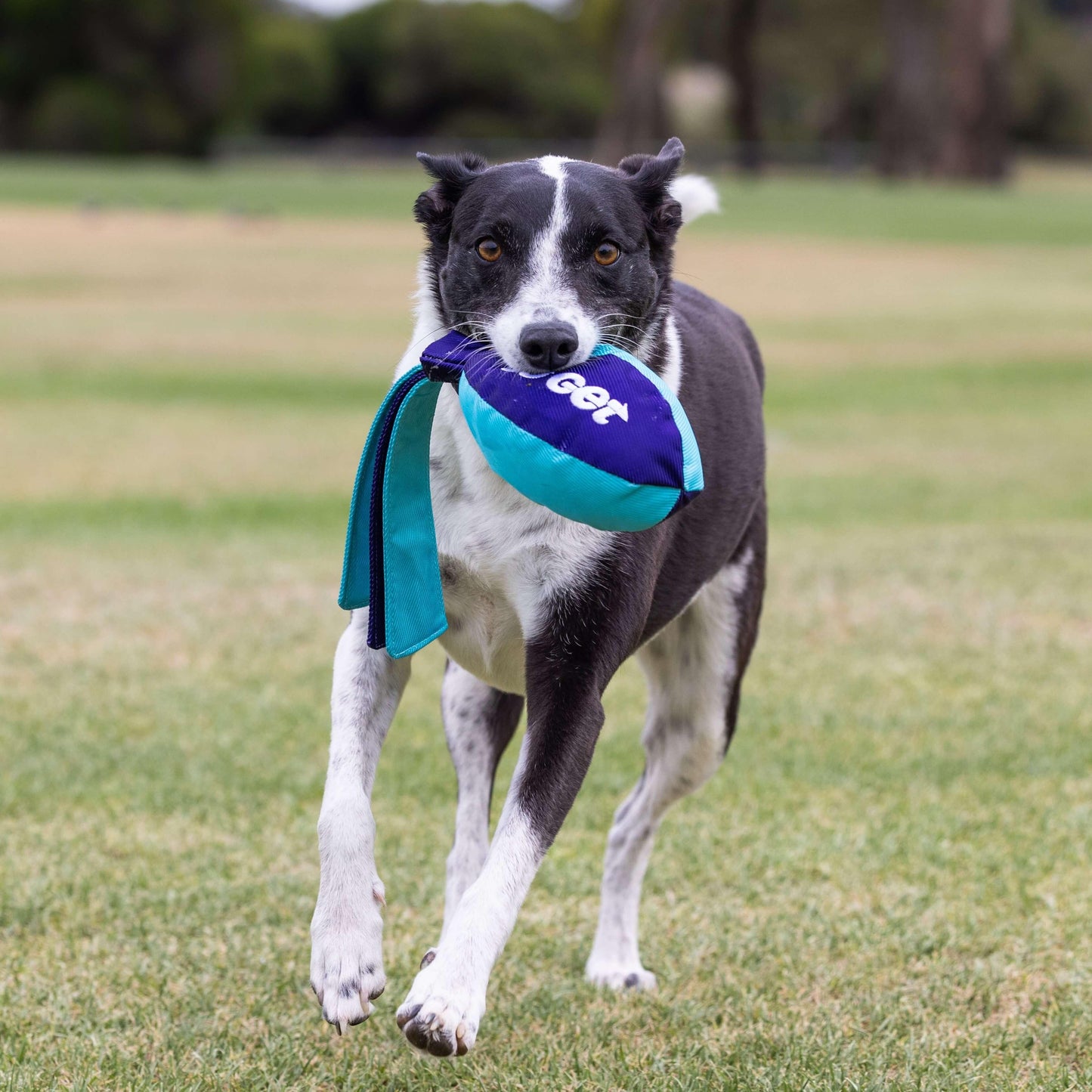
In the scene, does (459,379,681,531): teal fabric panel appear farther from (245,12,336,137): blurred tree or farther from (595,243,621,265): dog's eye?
(245,12,336,137): blurred tree

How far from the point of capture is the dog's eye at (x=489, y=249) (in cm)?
356

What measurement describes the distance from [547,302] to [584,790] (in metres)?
2.76

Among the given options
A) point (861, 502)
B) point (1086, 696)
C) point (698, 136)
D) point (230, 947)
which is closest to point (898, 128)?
point (698, 136)

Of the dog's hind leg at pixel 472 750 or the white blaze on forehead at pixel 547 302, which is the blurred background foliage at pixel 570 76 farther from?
the white blaze on forehead at pixel 547 302

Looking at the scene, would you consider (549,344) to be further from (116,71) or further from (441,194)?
(116,71)

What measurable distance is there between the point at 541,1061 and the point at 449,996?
2.69 ft

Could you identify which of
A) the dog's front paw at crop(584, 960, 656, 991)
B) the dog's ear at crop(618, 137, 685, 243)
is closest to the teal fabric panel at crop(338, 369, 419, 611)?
the dog's ear at crop(618, 137, 685, 243)

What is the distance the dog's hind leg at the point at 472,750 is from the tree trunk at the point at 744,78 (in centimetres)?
5429

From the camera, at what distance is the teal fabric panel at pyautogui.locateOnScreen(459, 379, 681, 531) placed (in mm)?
3285

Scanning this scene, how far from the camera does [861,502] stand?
11.7 meters

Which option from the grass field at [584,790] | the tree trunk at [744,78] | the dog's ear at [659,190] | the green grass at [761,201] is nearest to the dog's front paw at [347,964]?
the grass field at [584,790]

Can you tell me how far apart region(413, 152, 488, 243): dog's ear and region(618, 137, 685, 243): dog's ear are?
370mm

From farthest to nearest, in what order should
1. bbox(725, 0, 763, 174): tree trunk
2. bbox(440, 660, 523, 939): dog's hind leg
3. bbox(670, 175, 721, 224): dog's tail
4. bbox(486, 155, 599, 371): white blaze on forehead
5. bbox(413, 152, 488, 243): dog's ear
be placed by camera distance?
bbox(725, 0, 763, 174): tree trunk, bbox(670, 175, 721, 224): dog's tail, bbox(440, 660, 523, 939): dog's hind leg, bbox(413, 152, 488, 243): dog's ear, bbox(486, 155, 599, 371): white blaze on forehead

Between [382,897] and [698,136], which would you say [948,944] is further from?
[698,136]
